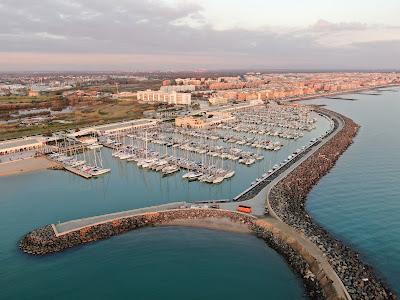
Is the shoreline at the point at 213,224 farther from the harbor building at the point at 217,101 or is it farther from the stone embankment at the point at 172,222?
the harbor building at the point at 217,101

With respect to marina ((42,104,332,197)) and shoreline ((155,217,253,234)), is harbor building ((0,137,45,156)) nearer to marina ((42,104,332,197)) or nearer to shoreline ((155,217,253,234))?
marina ((42,104,332,197))

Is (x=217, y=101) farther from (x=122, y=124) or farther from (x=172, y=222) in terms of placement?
(x=172, y=222)

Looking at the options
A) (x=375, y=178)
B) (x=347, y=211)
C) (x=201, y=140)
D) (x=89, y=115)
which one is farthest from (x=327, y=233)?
(x=89, y=115)

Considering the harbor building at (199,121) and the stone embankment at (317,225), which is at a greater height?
the harbor building at (199,121)

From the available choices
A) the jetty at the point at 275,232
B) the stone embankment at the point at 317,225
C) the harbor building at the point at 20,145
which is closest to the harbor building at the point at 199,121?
the stone embankment at the point at 317,225

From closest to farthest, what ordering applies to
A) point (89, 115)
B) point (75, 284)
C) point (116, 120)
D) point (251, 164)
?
point (75, 284)
point (251, 164)
point (116, 120)
point (89, 115)

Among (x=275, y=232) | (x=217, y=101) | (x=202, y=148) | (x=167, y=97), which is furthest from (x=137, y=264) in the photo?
(x=217, y=101)

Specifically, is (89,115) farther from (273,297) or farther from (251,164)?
(273,297)
